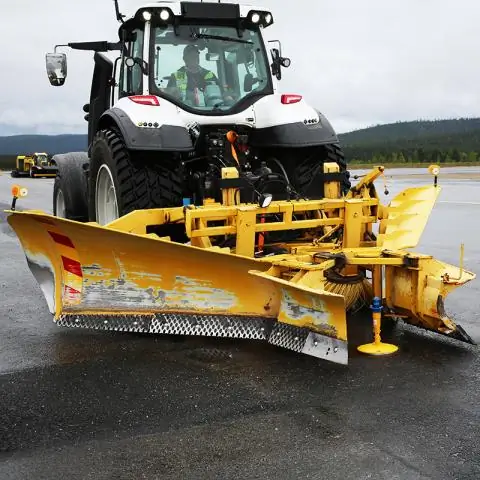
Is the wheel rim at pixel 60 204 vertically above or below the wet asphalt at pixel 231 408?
above

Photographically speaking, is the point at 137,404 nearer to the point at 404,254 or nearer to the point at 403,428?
the point at 403,428

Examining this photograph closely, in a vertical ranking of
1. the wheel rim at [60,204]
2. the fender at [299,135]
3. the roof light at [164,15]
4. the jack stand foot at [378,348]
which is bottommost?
the jack stand foot at [378,348]

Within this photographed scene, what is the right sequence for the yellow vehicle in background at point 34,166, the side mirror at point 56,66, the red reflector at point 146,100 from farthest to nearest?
the yellow vehicle in background at point 34,166, the side mirror at point 56,66, the red reflector at point 146,100

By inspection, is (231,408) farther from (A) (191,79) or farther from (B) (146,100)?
(A) (191,79)

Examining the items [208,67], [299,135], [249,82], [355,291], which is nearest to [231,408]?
[355,291]

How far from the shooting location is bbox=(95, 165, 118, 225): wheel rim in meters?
6.22

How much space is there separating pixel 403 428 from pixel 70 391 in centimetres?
177

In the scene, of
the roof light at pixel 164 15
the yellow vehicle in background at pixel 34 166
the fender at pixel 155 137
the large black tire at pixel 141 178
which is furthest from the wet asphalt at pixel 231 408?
the yellow vehicle in background at pixel 34 166

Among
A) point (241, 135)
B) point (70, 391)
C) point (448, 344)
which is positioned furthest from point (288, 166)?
point (70, 391)

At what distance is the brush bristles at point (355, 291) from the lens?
473cm

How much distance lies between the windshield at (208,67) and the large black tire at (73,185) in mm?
2222

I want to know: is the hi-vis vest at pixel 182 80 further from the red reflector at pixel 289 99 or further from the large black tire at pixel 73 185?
the large black tire at pixel 73 185

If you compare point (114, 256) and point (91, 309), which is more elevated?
point (114, 256)

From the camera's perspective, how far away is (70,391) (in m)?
3.83
